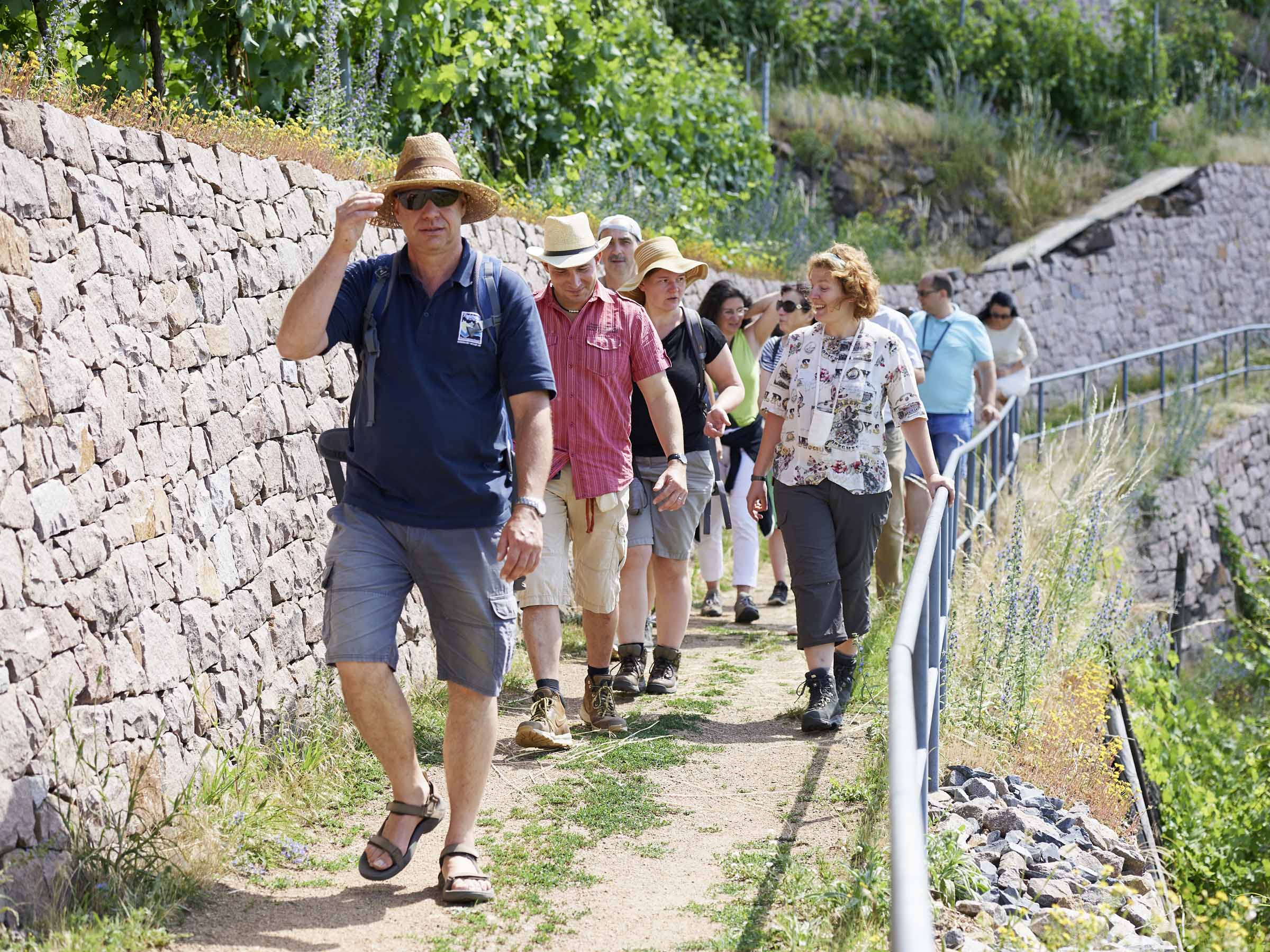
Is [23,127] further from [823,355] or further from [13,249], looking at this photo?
[823,355]

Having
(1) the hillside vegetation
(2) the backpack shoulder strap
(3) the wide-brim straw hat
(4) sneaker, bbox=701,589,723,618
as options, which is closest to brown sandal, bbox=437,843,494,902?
(2) the backpack shoulder strap

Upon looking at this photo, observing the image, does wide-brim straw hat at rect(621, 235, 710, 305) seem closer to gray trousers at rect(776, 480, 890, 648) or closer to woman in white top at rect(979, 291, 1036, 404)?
gray trousers at rect(776, 480, 890, 648)

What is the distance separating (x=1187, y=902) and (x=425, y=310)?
451 centimetres

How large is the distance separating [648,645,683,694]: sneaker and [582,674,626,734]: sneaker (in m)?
0.59

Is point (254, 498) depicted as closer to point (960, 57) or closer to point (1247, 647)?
point (1247, 647)

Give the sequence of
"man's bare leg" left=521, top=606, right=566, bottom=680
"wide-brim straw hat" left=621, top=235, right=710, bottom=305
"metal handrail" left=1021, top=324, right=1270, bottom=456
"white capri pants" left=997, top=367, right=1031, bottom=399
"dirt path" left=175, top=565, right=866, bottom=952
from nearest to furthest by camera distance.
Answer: "dirt path" left=175, top=565, right=866, bottom=952, "man's bare leg" left=521, top=606, right=566, bottom=680, "wide-brim straw hat" left=621, top=235, right=710, bottom=305, "white capri pants" left=997, top=367, right=1031, bottom=399, "metal handrail" left=1021, top=324, right=1270, bottom=456

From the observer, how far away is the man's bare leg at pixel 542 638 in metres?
5.34

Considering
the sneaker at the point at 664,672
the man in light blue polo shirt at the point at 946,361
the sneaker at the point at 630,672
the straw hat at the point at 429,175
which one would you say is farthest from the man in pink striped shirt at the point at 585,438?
the man in light blue polo shirt at the point at 946,361

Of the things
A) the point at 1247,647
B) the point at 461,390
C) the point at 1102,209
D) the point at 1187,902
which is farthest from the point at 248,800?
the point at 1102,209

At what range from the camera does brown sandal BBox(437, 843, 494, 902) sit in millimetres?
3781

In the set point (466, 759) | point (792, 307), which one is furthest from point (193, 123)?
point (792, 307)

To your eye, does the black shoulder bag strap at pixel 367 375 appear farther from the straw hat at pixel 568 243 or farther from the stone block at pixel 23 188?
the straw hat at pixel 568 243

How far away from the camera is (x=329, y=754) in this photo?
4855mm

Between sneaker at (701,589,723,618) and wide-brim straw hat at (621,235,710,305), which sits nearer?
wide-brim straw hat at (621,235,710,305)
